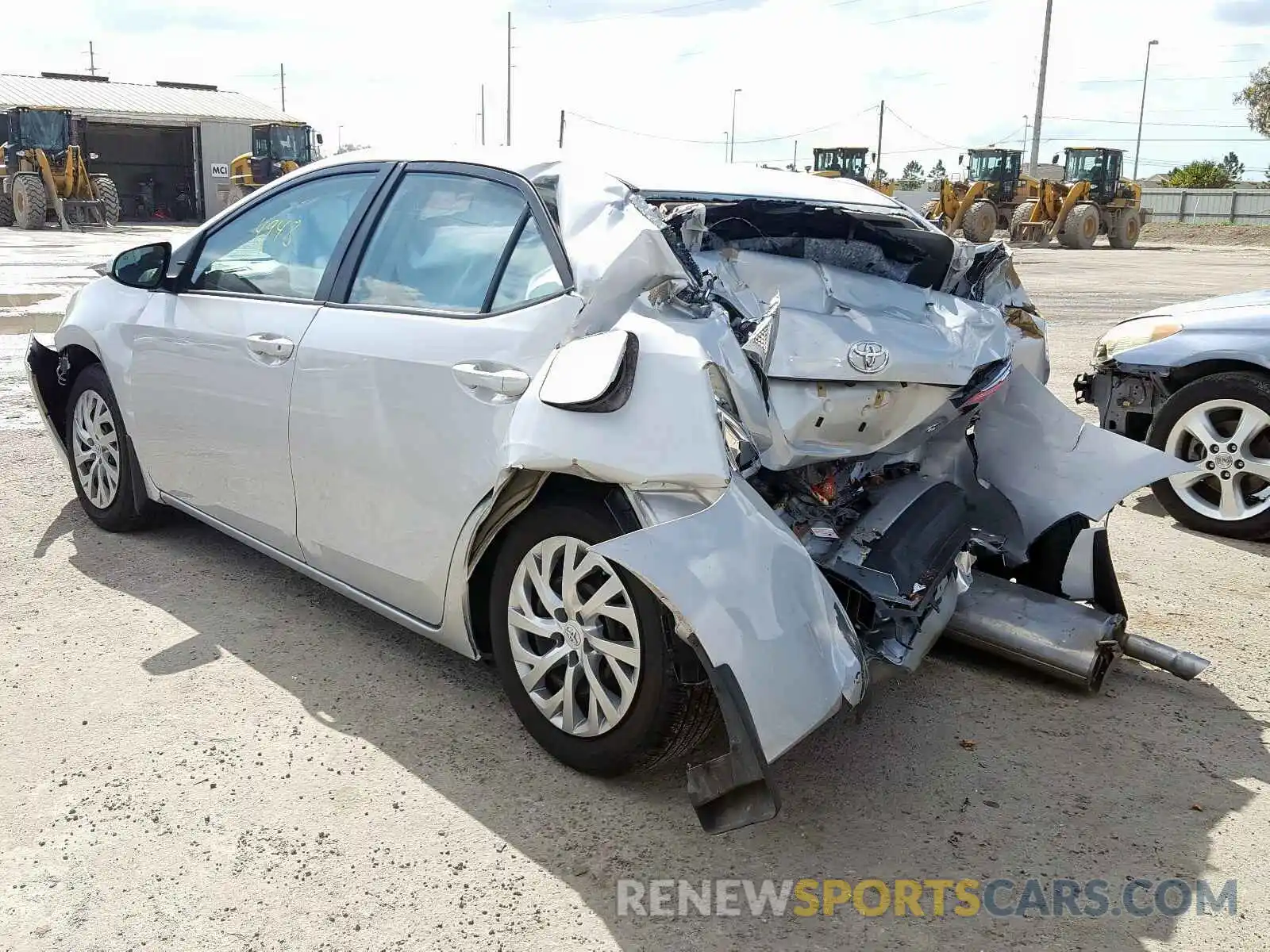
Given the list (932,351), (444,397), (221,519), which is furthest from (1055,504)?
(221,519)

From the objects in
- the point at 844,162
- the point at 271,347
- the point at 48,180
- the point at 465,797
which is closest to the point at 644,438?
the point at 465,797

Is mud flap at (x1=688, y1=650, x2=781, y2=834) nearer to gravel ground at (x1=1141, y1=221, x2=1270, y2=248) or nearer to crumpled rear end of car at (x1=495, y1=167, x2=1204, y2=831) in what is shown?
crumpled rear end of car at (x1=495, y1=167, x2=1204, y2=831)

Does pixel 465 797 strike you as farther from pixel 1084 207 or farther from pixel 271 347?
pixel 1084 207

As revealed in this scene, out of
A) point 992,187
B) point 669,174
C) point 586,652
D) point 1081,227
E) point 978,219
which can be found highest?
point 992,187

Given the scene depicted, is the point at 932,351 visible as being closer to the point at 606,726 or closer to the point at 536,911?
the point at 606,726

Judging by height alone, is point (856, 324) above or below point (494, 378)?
above

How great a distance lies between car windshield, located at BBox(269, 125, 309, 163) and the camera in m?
35.3

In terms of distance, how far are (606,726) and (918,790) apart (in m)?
0.89

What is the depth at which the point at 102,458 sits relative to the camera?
482 cm

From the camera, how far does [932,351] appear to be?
316 centimetres

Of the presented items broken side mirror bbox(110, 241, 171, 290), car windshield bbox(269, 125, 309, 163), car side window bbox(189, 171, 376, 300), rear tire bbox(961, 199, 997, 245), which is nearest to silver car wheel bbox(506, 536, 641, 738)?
car side window bbox(189, 171, 376, 300)

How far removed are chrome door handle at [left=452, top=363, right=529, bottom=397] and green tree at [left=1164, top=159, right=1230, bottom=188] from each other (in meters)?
58.3

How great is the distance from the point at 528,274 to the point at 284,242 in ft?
4.26

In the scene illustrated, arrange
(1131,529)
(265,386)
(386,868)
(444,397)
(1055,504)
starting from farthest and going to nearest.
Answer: (1131,529) → (1055,504) → (265,386) → (444,397) → (386,868)
